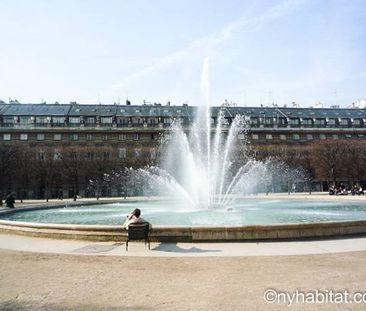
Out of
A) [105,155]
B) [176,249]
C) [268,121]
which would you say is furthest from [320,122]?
[176,249]

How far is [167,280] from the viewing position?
341 inches

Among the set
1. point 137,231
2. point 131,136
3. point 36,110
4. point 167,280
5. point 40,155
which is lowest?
point 167,280

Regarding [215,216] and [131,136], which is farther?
[131,136]

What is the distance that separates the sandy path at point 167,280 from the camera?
7.05 m

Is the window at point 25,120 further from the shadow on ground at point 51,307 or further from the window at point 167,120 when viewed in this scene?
the shadow on ground at point 51,307

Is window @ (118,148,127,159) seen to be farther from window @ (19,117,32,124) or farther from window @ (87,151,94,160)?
window @ (19,117,32,124)

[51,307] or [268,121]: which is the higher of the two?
[268,121]

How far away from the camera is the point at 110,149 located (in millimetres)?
82500

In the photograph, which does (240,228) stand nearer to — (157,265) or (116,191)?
(157,265)

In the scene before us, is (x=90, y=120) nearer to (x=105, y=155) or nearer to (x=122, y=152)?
(x=122, y=152)

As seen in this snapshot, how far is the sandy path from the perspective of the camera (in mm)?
7055

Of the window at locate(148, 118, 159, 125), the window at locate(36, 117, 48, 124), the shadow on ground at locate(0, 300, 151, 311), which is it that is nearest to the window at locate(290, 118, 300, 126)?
the window at locate(148, 118, 159, 125)

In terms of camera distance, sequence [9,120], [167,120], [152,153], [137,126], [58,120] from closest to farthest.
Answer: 1. [152,153]
2. [9,120]
3. [58,120]
4. [137,126]
5. [167,120]

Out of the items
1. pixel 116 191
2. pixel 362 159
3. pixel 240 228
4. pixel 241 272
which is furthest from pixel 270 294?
pixel 362 159
